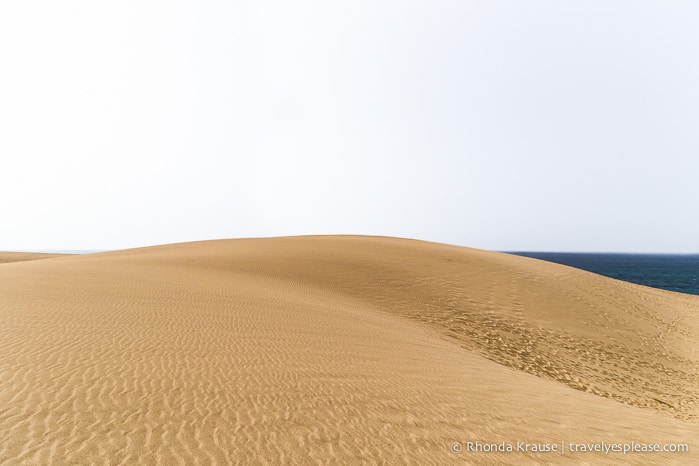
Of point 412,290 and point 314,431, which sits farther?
point 412,290

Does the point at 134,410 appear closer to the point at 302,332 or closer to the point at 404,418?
the point at 404,418

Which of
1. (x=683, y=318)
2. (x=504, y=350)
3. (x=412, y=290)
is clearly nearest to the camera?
(x=504, y=350)

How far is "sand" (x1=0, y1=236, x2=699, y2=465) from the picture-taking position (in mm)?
4562

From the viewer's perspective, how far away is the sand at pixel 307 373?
4.56m

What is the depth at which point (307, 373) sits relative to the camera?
22.6 ft

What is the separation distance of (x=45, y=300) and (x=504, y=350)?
13345 mm

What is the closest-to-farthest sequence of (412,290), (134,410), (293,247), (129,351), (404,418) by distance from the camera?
(134,410), (404,418), (129,351), (412,290), (293,247)

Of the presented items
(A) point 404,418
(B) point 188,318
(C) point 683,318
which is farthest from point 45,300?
(C) point 683,318

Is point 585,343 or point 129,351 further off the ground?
point 129,351

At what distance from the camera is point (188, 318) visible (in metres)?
9.56

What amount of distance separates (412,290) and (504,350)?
5.45 meters

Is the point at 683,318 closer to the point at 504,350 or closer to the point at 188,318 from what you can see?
the point at 504,350

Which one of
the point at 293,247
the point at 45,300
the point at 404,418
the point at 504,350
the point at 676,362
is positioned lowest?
the point at 676,362

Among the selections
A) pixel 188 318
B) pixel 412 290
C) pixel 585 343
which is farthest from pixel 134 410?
pixel 585 343
